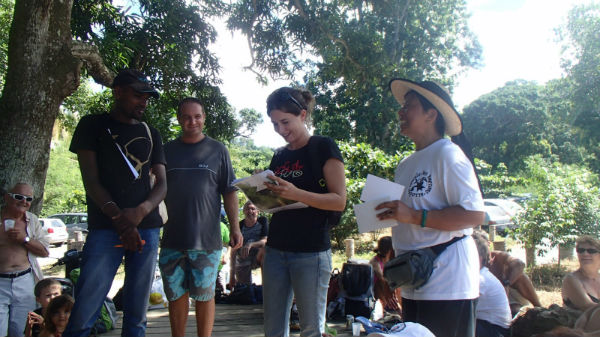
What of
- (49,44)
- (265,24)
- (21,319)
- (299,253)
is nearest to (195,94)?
(265,24)

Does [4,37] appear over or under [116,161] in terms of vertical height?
over

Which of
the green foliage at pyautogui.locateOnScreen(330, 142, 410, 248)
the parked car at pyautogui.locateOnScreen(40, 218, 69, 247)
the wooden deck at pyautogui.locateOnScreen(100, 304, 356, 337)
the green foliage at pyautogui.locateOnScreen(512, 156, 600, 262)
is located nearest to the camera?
the wooden deck at pyautogui.locateOnScreen(100, 304, 356, 337)

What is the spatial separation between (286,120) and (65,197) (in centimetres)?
2486

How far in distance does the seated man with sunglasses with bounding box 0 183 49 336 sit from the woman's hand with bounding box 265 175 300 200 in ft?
9.90

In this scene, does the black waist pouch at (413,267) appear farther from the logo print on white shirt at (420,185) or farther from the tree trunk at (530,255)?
the tree trunk at (530,255)

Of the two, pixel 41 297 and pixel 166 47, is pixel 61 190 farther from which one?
pixel 41 297

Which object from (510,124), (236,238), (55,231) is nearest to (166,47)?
(236,238)

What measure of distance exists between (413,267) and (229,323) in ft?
11.4

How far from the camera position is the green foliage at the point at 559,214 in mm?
8641

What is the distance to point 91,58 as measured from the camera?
4.68 m

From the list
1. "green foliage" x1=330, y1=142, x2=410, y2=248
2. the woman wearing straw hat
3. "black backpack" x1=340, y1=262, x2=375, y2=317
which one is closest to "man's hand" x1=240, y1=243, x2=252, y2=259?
"black backpack" x1=340, y1=262, x2=375, y2=317

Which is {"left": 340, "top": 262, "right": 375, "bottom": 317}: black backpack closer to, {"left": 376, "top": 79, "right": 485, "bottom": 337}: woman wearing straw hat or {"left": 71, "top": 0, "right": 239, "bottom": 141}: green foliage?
{"left": 376, "top": 79, "right": 485, "bottom": 337}: woman wearing straw hat

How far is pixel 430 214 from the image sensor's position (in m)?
1.95

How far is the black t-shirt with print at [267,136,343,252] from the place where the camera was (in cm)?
231
